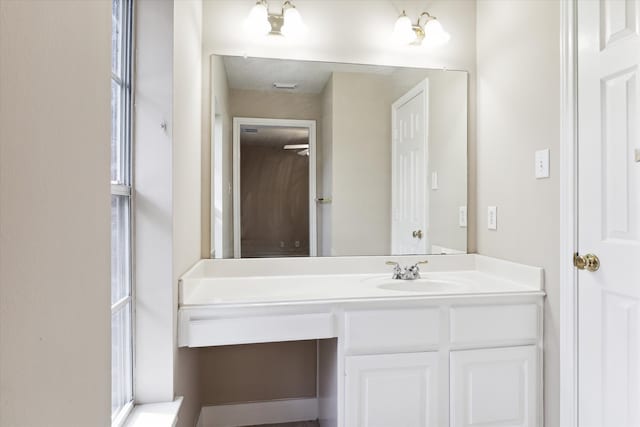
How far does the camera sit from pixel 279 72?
6.48 feet

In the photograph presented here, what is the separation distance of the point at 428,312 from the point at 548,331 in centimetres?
52

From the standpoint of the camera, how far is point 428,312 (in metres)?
1.53

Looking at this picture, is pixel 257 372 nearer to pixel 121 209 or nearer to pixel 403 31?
pixel 121 209

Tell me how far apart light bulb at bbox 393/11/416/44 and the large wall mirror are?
15cm

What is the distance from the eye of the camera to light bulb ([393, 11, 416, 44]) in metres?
2.00

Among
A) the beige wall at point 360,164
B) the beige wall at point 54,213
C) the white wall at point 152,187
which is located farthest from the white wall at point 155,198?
the beige wall at point 360,164

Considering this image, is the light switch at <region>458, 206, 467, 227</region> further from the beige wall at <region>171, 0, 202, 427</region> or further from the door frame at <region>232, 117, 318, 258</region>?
the beige wall at <region>171, 0, 202, 427</region>

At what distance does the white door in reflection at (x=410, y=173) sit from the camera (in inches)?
81.9

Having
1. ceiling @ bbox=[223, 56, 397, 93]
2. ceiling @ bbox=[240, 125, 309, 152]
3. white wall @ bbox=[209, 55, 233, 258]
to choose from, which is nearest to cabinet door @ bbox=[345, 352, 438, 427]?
white wall @ bbox=[209, 55, 233, 258]
